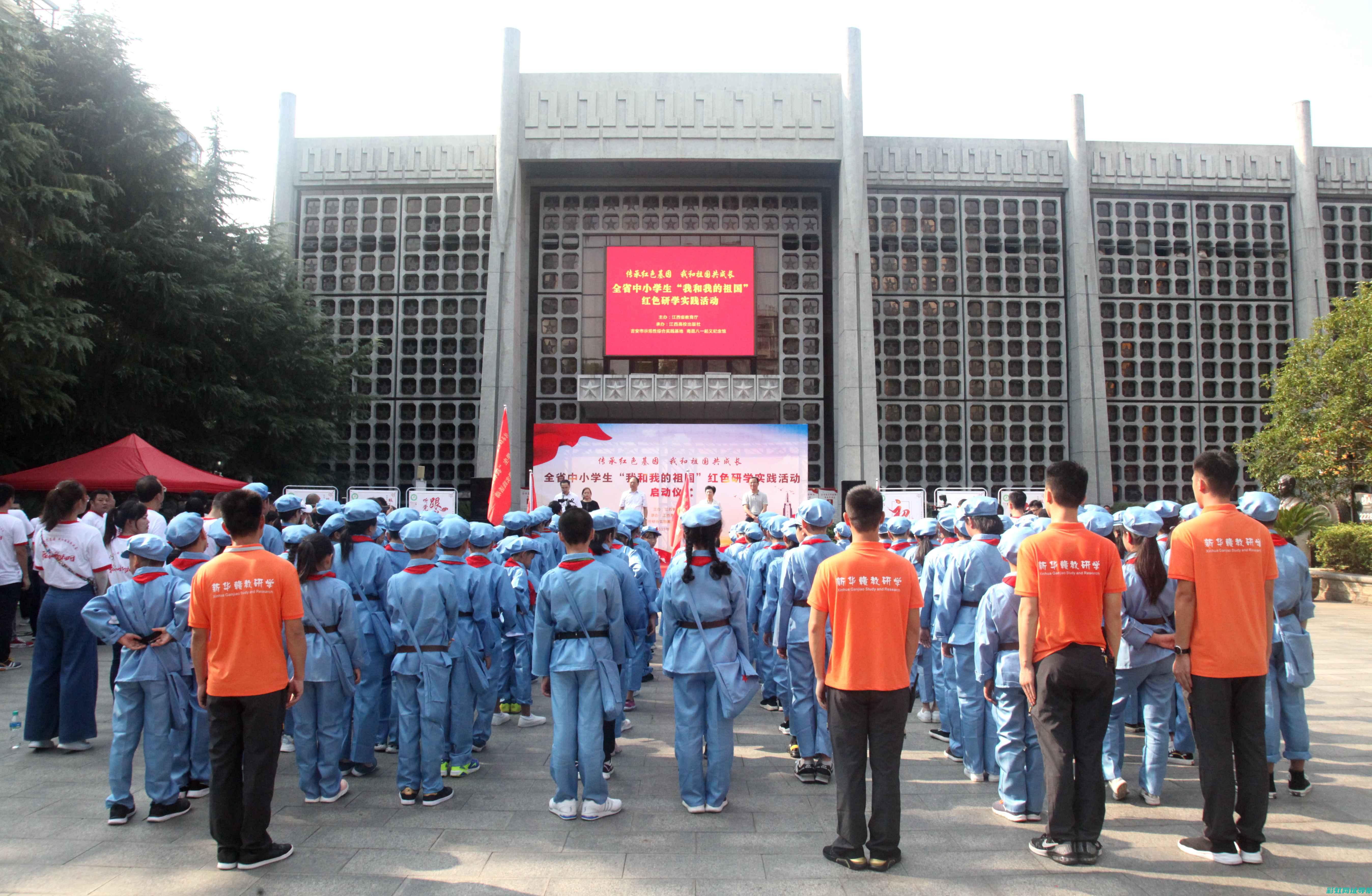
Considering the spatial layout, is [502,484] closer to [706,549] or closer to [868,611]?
[706,549]

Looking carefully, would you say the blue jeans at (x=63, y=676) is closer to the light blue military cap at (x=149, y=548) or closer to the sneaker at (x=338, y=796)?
the light blue military cap at (x=149, y=548)

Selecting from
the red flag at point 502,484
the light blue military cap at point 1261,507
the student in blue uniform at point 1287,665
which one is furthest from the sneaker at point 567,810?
the red flag at point 502,484

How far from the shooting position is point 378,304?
18.2 meters

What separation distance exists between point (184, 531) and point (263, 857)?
1739mm

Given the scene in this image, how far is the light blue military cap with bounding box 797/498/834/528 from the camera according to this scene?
502cm

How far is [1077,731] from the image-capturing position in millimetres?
3680

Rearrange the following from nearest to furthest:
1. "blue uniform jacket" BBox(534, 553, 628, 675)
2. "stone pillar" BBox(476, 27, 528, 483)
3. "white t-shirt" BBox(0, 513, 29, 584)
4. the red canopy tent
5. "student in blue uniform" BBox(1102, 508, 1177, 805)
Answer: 1. "blue uniform jacket" BBox(534, 553, 628, 675)
2. "student in blue uniform" BBox(1102, 508, 1177, 805)
3. "white t-shirt" BBox(0, 513, 29, 584)
4. the red canopy tent
5. "stone pillar" BBox(476, 27, 528, 483)

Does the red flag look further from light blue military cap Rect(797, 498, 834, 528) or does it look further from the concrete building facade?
light blue military cap Rect(797, 498, 834, 528)

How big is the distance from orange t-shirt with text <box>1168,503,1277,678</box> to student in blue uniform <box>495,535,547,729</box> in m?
3.93

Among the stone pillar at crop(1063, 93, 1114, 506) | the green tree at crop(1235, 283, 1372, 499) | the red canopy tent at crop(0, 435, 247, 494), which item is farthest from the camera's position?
the stone pillar at crop(1063, 93, 1114, 506)

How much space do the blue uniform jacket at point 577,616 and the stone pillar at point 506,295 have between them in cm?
1301

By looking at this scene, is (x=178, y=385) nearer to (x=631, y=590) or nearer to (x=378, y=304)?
(x=378, y=304)

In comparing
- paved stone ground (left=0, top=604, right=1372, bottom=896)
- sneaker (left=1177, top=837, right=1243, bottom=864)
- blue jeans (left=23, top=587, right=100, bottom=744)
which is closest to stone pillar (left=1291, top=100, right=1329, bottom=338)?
paved stone ground (left=0, top=604, right=1372, bottom=896)

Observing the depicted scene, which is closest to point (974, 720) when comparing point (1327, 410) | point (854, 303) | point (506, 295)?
point (1327, 410)
